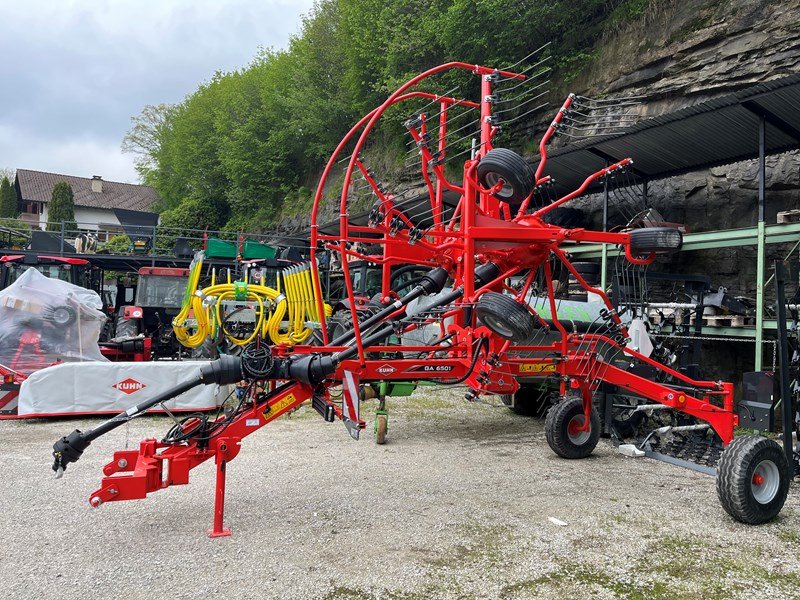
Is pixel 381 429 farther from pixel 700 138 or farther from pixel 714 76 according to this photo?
pixel 714 76

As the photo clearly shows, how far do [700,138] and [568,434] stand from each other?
619cm

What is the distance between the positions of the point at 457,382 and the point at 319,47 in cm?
2909

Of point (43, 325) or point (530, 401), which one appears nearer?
point (43, 325)

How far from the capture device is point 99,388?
8.23 metres

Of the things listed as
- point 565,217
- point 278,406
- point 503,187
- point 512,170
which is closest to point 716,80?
point 565,217

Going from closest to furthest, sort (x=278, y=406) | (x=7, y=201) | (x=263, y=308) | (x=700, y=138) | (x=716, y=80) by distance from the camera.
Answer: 1. (x=278, y=406)
2. (x=700, y=138)
3. (x=263, y=308)
4. (x=716, y=80)
5. (x=7, y=201)

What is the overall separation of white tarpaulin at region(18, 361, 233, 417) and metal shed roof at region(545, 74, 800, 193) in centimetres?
781

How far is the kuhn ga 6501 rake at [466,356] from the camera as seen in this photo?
4.45m

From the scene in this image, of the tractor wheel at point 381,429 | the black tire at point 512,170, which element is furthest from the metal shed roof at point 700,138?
the tractor wheel at point 381,429

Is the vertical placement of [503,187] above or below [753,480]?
above

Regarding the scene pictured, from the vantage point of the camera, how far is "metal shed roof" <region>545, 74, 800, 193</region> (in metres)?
8.78

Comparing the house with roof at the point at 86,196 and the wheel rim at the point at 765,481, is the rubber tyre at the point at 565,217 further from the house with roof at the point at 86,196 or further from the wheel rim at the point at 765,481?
the house with roof at the point at 86,196

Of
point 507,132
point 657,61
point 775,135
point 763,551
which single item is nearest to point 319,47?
point 507,132

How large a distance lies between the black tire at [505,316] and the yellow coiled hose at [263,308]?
5.61m
